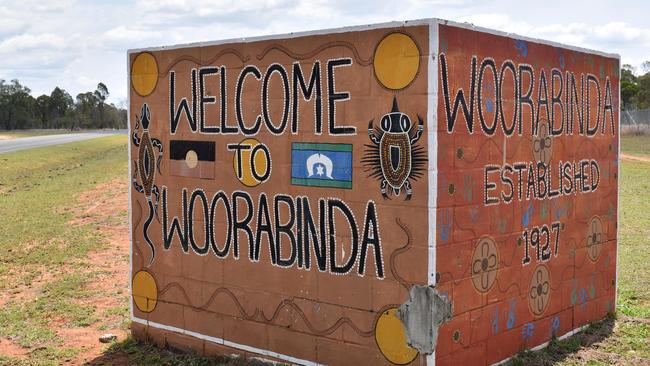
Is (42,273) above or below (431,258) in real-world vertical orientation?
below

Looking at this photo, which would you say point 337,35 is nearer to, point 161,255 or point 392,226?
point 392,226

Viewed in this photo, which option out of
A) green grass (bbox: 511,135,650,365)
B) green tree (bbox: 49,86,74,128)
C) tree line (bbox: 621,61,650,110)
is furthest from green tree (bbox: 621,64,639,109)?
green tree (bbox: 49,86,74,128)

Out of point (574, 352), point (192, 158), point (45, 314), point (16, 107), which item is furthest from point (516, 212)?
point (16, 107)

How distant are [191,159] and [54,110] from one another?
101 metres

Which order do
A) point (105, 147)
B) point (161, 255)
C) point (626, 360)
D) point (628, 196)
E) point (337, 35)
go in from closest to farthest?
point (337, 35) < point (626, 360) < point (161, 255) < point (628, 196) < point (105, 147)

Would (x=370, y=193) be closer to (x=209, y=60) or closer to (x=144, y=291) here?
(x=209, y=60)

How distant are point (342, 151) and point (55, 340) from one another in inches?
178

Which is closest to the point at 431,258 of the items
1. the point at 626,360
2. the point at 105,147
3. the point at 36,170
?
the point at 626,360

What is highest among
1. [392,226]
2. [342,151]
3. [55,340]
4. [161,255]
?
[342,151]

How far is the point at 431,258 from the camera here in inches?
266

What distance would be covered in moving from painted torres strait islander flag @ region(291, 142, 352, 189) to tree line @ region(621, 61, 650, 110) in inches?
2388

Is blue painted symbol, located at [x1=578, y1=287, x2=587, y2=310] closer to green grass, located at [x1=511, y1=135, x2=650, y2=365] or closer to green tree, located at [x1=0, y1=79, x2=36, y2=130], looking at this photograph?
green grass, located at [x1=511, y1=135, x2=650, y2=365]

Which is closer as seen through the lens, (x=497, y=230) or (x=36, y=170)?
(x=497, y=230)

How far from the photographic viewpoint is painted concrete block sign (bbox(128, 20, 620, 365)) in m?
6.89
